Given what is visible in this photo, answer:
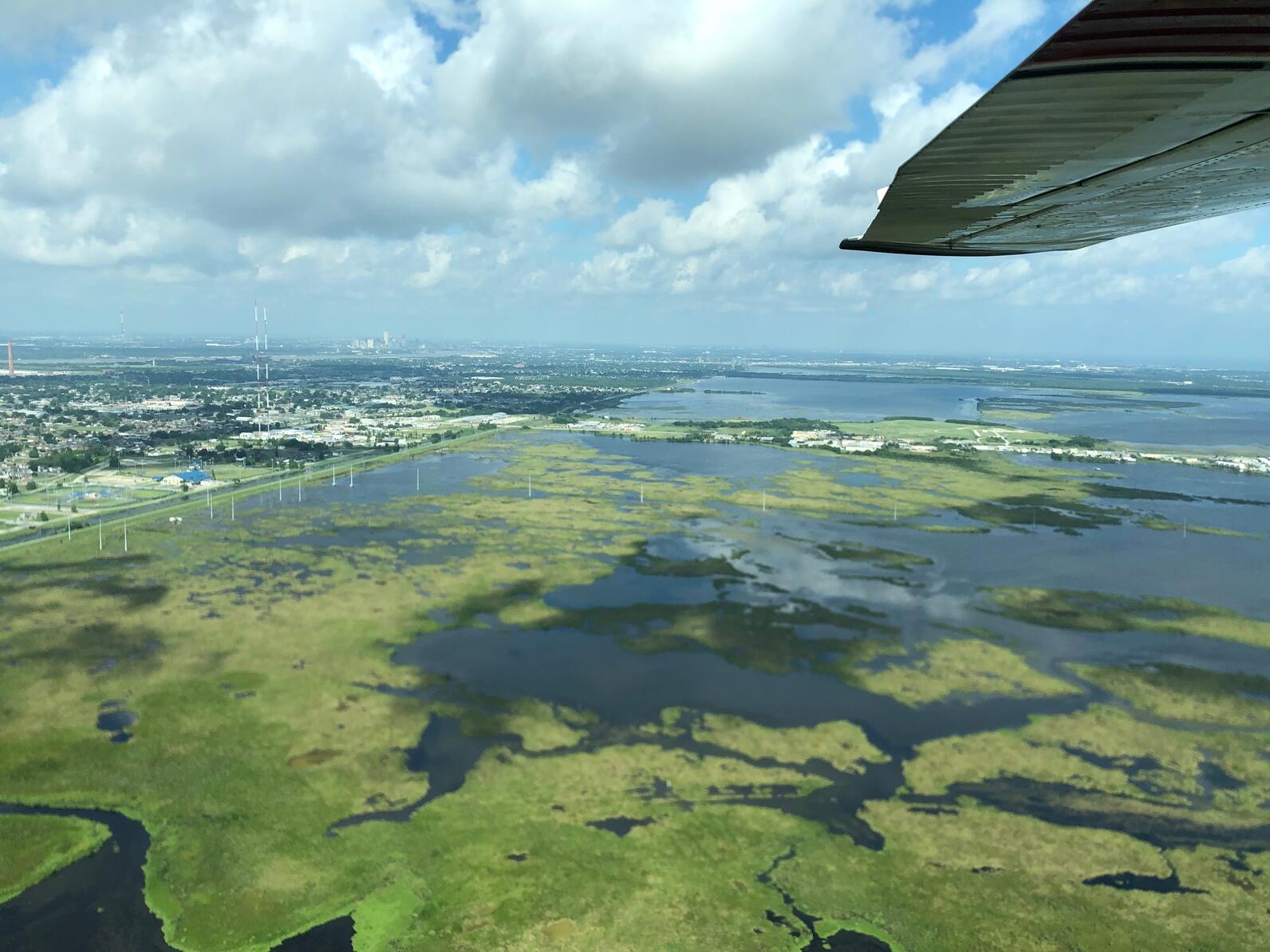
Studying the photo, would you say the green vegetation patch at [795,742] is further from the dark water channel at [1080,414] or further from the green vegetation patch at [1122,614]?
the dark water channel at [1080,414]

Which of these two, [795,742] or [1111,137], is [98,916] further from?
[1111,137]

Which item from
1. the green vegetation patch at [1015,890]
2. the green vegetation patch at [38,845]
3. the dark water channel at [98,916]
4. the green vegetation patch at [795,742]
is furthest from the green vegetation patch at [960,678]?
the green vegetation patch at [38,845]

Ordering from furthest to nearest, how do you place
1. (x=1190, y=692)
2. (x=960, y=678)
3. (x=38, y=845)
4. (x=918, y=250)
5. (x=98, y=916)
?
(x=960, y=678), (x=1190, y=692), (x=38, y=845), (x=98, y=916), (x=918, y=250)

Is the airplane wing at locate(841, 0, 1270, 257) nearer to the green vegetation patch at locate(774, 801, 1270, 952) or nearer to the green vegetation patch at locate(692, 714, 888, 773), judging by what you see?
the green vegetation patch at locate(774, 801, 1270, 952)

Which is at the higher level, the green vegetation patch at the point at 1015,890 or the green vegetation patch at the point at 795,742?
the green vegetation patch at the point at 795,742

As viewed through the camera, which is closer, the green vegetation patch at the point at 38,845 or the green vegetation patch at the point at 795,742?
the green vegetation patch at the point at 38,845

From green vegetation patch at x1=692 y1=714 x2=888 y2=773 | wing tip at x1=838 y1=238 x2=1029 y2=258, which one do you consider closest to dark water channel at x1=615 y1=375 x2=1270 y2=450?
green vegetation patch at x1=692 y1=714 x2=888 y2=773

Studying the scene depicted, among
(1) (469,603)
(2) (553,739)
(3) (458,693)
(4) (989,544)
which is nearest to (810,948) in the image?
(2) (553,739)

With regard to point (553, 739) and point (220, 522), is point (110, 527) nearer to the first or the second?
point (220, 522)

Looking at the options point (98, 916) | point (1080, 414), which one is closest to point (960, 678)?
point (98, 916)
